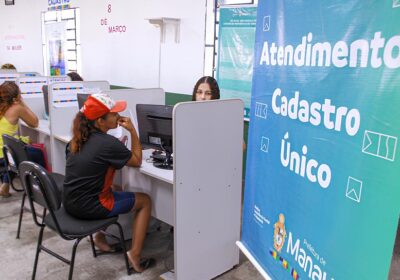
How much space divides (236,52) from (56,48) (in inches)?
→ 160

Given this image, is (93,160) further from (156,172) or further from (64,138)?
(64,138)

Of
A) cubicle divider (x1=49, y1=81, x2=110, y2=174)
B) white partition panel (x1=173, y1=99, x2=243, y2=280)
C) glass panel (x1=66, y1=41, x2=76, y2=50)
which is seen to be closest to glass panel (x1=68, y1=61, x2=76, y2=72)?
glass panel (x1=66, y1=41, x2=76, y2=50)

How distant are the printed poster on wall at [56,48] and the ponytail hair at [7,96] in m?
2.98

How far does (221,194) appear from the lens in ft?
7.12

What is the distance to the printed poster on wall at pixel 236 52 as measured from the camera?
3307 millimetres

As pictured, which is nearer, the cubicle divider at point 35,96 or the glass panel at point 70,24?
the cubicle divider at point 35,96

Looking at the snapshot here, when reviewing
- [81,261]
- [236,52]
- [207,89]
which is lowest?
[81,261]

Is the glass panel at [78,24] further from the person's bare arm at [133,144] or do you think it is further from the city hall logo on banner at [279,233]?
the city hall logo on banner at [279,233]

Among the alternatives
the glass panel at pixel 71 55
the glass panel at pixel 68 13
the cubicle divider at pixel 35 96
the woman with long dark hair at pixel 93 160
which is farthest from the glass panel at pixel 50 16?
the woman with long dark hair at pixel 93 160

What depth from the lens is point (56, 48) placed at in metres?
6.20

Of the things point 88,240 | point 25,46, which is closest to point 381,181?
point 88,240

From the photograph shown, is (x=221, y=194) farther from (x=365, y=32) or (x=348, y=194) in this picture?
(x=365, y=32)

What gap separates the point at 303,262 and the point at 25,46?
7.52 m

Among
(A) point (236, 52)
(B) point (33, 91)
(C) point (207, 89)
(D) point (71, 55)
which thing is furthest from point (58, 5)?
(C) point (207, 89)
